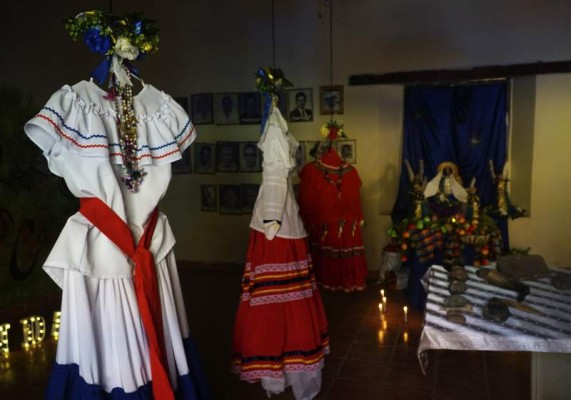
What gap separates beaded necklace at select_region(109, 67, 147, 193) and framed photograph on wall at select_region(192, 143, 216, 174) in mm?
5420

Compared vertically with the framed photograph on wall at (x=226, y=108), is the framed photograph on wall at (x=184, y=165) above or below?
below

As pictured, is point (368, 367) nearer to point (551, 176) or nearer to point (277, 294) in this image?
point (277, 294)

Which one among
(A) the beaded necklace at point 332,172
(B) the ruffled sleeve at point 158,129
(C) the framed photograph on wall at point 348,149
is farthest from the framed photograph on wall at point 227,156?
(B) the ruffled sleeve at point 158,129

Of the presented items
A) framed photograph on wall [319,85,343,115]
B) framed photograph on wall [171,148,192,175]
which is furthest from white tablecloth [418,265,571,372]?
framed photograph on wall [171,148,192,175]

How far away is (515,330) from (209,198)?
573 cm

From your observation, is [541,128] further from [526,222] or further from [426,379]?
[426,379]

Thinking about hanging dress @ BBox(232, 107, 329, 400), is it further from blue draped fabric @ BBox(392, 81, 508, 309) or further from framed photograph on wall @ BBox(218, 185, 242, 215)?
framed photograph on wall @ BBox(218, 185, 242, 215)

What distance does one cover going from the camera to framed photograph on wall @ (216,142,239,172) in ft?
23.7

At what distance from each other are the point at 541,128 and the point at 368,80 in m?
2.18

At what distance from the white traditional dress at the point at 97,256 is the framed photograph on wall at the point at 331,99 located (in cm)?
495

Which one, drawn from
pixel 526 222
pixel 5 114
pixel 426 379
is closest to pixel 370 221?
pixel 526 222

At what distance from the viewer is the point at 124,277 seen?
1.82m

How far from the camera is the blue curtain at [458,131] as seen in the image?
6.13m

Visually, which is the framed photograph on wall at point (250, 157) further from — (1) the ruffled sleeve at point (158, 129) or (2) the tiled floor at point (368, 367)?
(1) the ruffled sleeve at point (158, 129)
